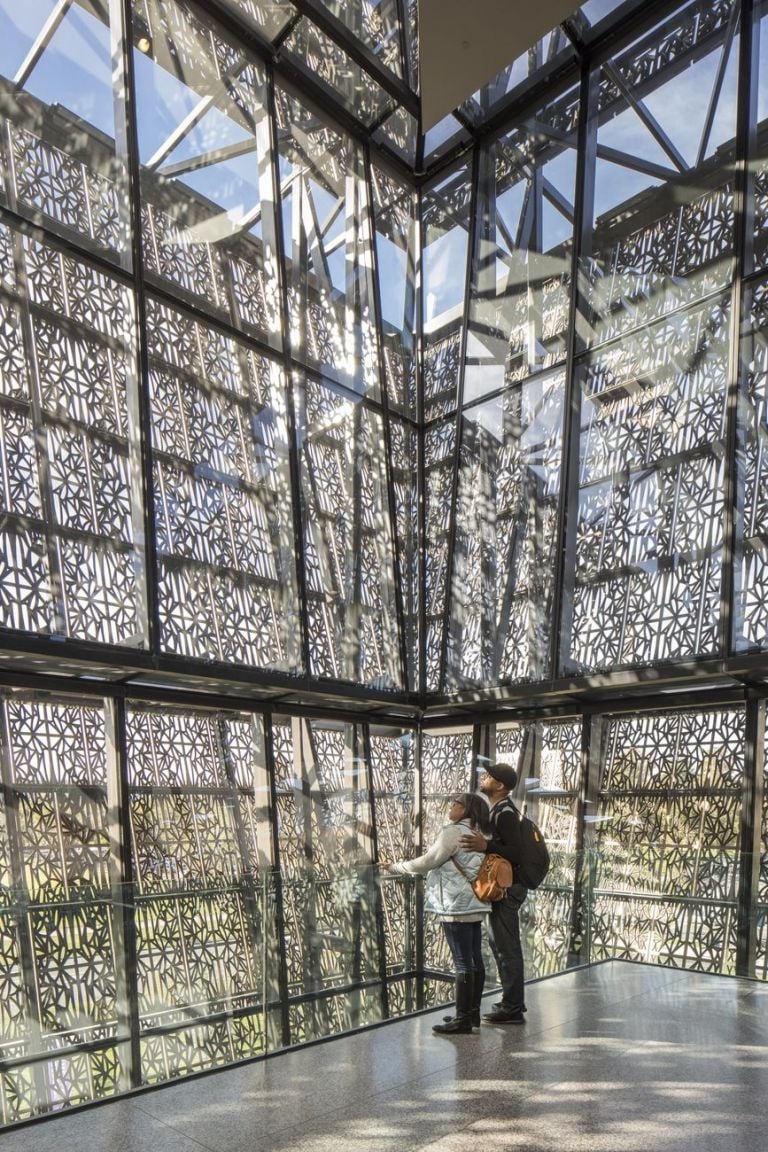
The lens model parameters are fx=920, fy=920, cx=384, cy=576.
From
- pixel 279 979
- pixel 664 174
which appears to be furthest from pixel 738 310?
pixel 279 979

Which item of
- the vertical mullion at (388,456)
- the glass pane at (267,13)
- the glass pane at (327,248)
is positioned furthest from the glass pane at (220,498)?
the glass pane at (267,13)

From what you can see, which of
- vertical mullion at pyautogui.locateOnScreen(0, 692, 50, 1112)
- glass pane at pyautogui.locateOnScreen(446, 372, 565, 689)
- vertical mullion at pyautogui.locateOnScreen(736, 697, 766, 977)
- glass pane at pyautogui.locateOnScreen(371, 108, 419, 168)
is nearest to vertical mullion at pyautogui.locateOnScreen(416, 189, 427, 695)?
glass pane at pyautogui.locateOnScreen(446, 372, 565, 689)

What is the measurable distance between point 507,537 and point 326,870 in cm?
359

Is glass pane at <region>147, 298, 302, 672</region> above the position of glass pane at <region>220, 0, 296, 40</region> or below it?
below

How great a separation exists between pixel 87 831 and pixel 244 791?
4.99 feet

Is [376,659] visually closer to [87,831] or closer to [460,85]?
[87,831]

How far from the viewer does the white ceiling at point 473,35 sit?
627 centimetres

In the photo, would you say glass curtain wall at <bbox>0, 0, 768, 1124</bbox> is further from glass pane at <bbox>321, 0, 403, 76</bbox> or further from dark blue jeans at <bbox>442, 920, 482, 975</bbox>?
dark blue jeans at <bbox>442, 920, 482, 975</bbox>

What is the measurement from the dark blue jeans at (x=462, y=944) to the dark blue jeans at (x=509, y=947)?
180 millimetres

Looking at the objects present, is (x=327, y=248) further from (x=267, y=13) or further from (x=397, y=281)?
(x=267, y=13)

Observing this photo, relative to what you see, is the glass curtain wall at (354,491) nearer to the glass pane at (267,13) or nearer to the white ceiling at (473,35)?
the glass pane at (267,13)

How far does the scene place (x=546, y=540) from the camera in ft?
28.6

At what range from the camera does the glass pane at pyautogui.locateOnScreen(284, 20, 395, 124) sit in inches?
350

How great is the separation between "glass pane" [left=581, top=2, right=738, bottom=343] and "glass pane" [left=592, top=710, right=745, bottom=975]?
3731mm
